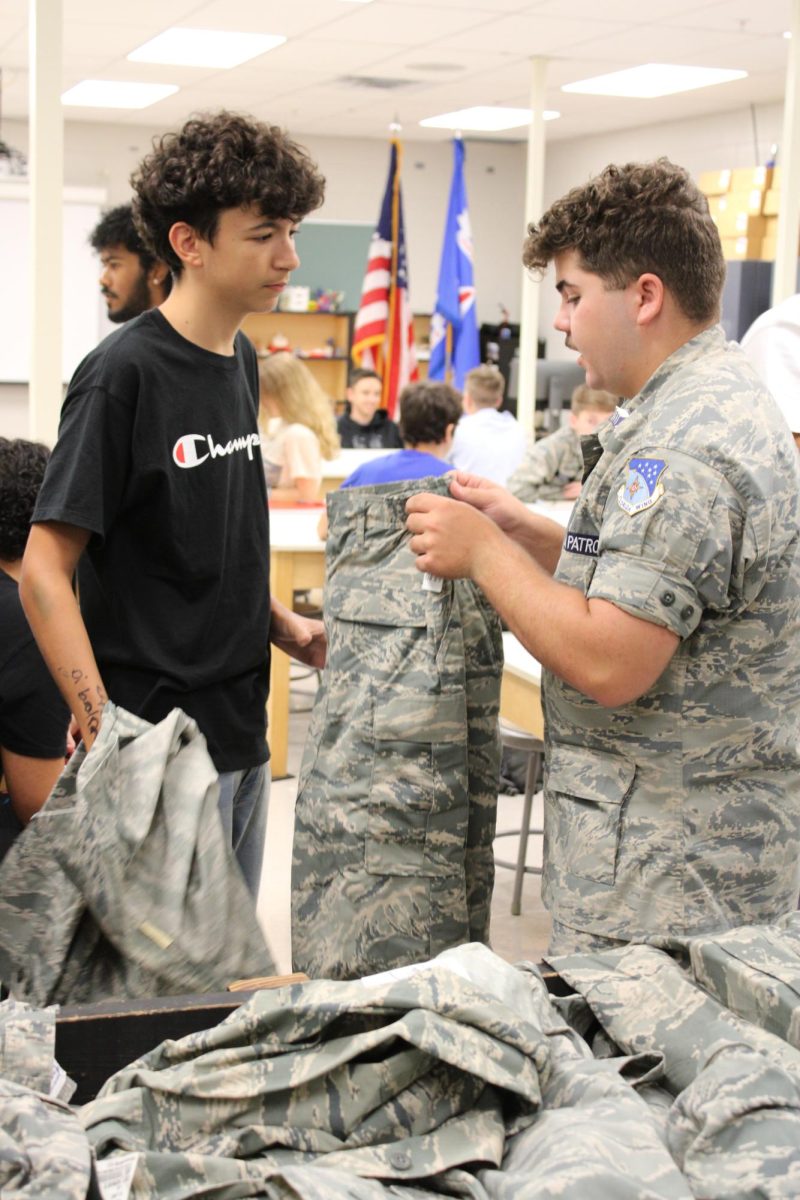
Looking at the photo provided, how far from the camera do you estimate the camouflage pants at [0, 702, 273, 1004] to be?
1.37m

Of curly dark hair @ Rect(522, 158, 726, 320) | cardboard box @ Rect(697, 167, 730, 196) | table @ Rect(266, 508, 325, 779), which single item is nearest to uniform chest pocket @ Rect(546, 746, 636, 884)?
curly dark hair @ Rect(522, 158, 726, 320)

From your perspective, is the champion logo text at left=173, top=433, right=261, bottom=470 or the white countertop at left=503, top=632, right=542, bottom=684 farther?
the white countertop at left=503, top=632, right=542, bottom=684

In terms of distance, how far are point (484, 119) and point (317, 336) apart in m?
2.73

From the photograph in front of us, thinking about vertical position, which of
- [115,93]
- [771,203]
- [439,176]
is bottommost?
[771,203]

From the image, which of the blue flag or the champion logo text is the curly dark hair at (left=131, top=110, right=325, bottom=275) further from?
the blue flag

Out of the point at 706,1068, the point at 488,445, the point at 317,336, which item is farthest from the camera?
the point at 317,336

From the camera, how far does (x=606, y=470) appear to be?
159 cm

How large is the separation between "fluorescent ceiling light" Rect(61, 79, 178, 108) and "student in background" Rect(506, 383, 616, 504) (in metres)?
5.18

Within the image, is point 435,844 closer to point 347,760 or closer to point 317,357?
point 347,760

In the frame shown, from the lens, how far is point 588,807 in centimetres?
159

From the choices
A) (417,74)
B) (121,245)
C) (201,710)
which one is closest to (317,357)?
(417,74)

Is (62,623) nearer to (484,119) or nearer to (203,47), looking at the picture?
(203,47)

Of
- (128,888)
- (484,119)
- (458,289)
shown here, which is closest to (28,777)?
(128,888)

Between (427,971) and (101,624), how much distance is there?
2.63 feet
